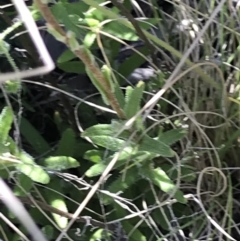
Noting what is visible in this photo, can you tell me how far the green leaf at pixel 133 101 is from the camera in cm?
50

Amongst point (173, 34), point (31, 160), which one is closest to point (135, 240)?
point (31, 160)

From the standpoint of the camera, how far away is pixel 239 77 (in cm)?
63

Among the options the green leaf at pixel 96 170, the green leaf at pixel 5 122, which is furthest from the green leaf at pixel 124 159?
the green leaf at pixel 5 122

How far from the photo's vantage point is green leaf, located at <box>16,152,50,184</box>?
0.51 m

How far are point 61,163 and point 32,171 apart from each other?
0.05m

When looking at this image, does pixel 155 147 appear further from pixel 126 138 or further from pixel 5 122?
pixel 5 122

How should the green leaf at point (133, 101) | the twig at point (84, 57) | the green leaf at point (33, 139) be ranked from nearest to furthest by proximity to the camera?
1. the twig at point (84, 57)
2. the green leaf at point (133, 101)
3. the green leaf at point (33, 139)

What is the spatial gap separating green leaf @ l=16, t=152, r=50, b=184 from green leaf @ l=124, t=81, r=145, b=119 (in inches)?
4.4

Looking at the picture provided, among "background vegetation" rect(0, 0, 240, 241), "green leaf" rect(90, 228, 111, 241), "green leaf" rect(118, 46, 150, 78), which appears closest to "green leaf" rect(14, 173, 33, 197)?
"background vegetation" rect(0, 0, 240, 241)

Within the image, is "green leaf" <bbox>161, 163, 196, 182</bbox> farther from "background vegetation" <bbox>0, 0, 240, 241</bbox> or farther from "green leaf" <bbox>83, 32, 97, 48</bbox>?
"green leaf" <bbox>83, 32, 97, 48</bbox>

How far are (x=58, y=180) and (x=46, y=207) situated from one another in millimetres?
47

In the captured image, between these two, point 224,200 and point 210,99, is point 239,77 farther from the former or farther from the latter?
point 224,200

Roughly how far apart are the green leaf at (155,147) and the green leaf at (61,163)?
0.26 feet

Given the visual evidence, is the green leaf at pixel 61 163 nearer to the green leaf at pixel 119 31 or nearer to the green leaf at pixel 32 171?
the green leaf at pixel 32 171
